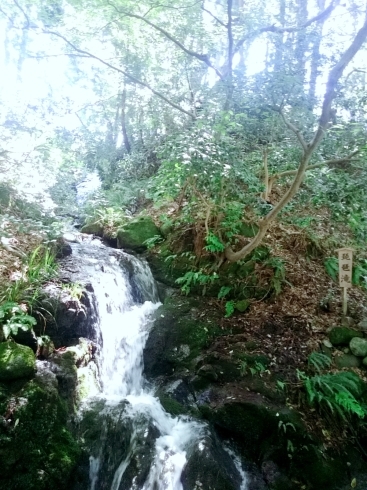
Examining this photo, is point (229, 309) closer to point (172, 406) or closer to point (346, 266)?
point (172, 406)

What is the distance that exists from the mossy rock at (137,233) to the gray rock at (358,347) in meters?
4.75

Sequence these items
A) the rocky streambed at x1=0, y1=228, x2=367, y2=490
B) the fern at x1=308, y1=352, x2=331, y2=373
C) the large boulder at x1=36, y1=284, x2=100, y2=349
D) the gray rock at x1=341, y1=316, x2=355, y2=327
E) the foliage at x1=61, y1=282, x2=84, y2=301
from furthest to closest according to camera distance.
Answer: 1. the gray rock at x1=341, y1=316, x2=355, y2=327
2. the foliage at x1=61, y1=282, x2=84, y2=301
3. the fern at x1=308, y1=352, x2=331, y2=373
4. the large boulder at x1=36, y1=284, x2=100, y2=349
5. the rocky streambed at x1=0, y1=228, x2=367, y2=490

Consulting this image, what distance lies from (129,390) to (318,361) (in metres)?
2.93

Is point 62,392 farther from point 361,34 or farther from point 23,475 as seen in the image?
point 361,34

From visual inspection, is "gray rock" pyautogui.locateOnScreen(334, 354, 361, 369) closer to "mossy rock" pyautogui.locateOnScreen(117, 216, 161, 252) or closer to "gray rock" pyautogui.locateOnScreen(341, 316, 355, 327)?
"gray rock" pyautogui.locateOnScreen(341, 316, 355, 327)

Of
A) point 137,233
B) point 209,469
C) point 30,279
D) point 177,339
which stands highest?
point 137,233

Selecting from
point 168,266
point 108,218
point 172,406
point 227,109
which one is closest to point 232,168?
point 227,109

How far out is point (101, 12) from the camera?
Result: 8711mm

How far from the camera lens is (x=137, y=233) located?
27.8 feet

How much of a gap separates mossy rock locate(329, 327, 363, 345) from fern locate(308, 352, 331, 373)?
0.45m

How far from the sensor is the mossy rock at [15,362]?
391 centimetres

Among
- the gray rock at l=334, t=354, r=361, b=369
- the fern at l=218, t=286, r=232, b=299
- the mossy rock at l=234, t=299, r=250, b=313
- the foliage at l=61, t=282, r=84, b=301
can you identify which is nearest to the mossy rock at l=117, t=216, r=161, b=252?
the fern at l=218, t=286, r=232, b=299

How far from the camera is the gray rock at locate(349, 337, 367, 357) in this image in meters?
5.32

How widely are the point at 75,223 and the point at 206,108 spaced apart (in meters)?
6.86
